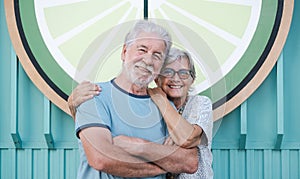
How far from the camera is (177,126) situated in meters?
1.68

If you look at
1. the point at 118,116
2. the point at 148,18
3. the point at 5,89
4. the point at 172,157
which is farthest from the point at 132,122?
the point at 5,89

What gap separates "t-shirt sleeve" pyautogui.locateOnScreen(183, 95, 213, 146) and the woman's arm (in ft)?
0.07

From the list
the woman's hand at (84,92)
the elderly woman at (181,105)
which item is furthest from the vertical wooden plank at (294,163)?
the woman's hand at (84,92)

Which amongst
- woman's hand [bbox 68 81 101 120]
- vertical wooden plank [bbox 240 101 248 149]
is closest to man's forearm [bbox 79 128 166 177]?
woman's hand [bbox 68 81 101 120]

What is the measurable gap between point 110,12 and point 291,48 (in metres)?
0.72

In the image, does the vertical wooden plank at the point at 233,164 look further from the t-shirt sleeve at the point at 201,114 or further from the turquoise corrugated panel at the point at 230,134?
the t-shirt sleeve at the point at 201,114

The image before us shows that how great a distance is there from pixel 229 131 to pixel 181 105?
1.64 feet

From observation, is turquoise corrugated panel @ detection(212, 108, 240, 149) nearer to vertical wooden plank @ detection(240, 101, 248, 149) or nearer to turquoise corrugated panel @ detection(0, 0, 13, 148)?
vertical wooden plank @ detection(240, 101, 248, 149)

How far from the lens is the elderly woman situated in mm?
1683

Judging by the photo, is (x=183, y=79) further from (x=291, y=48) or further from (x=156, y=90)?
(x=291, y=48)

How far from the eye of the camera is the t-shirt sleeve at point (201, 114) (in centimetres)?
173

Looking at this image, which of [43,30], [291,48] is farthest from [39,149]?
[291,48]

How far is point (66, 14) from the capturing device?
2170 mm

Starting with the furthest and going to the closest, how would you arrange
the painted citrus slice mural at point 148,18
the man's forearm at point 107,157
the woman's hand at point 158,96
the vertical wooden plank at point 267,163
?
the vertical wooden plank at point 267,163
the painted citrus slice mural at point 148,18
the woman's hand at point 158,96
the man's forearm at point 107,157
